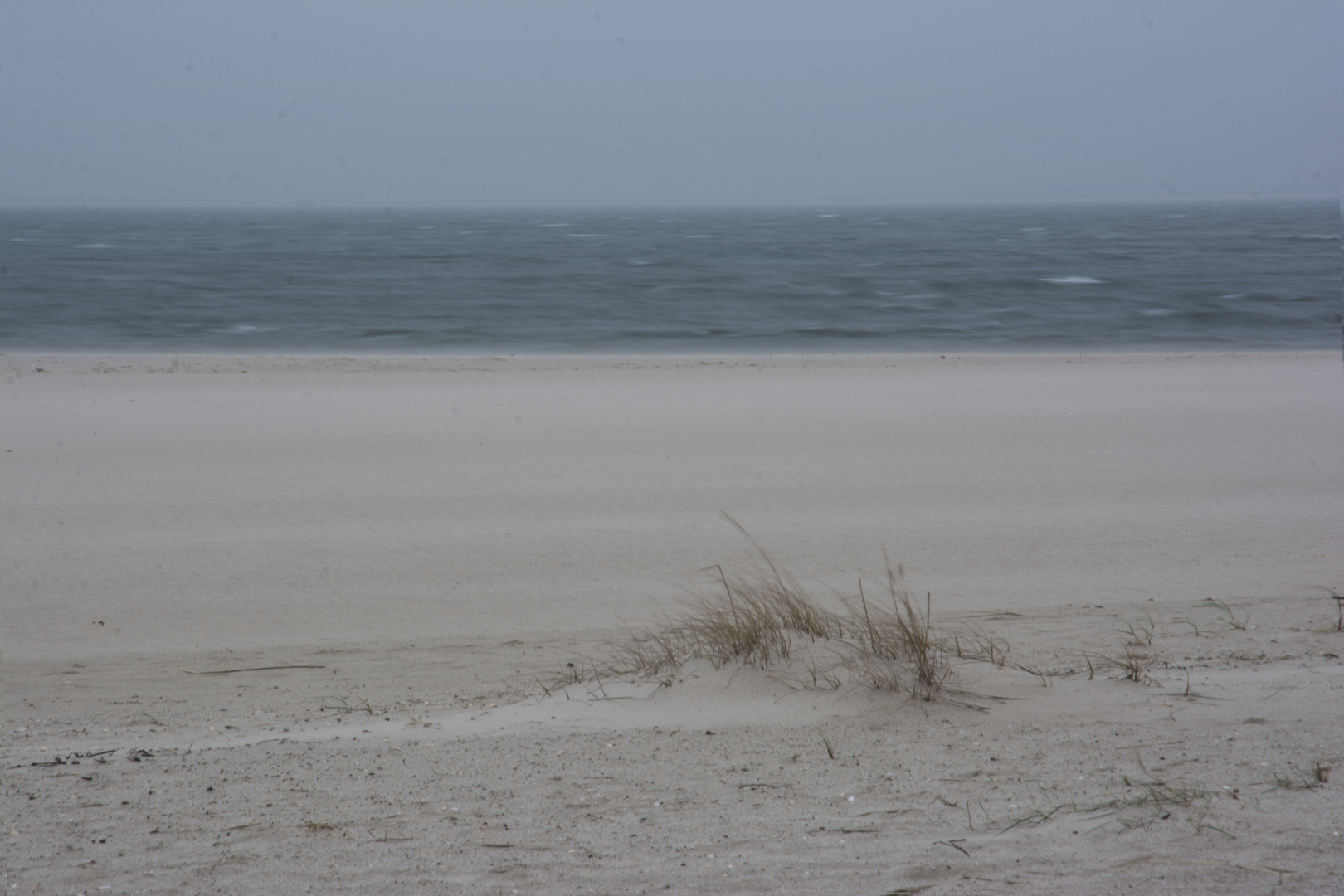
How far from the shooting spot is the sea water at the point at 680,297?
80.2 ft

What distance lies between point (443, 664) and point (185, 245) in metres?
63.3

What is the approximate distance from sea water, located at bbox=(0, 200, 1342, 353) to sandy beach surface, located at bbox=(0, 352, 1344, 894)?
13.1 meters

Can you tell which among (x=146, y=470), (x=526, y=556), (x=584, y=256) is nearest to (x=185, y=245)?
(x=584, y=256)

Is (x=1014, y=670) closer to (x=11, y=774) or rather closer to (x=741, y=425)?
(x=11, y=774)

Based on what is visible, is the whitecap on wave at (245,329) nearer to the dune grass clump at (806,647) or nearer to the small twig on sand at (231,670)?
the small twig on sand at (231,670)

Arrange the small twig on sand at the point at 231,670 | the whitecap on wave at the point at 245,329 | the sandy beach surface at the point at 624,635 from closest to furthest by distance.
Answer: the sandy beach surface at the point at 624,635 → the small twig on sand at the point at 231,670 → the whitecap on wave at the point at 245,329

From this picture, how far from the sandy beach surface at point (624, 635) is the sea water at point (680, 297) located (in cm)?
1308

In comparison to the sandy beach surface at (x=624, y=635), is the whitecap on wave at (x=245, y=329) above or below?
above

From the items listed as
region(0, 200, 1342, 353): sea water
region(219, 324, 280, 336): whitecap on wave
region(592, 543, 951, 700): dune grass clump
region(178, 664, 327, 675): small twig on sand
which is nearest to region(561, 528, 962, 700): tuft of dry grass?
region(592, 543, 951, 700): dune grass clump

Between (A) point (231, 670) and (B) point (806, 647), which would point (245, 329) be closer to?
(A) point (231, 670)

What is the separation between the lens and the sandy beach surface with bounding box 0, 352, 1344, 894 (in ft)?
8.79

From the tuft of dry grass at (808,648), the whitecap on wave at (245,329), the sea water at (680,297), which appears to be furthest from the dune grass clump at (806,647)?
the whitecap on wave at (245,329)

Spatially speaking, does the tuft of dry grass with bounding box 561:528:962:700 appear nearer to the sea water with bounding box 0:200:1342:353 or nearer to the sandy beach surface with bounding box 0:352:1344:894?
the sandy beach surface with bounding box 0:352:1344:894

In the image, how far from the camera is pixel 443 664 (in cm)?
473
